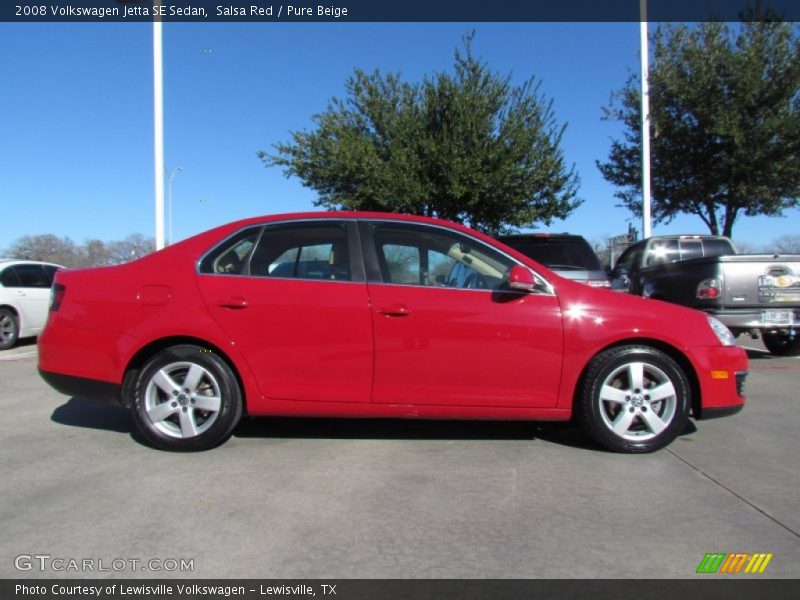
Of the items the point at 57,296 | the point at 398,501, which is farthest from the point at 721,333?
the point at 57,296

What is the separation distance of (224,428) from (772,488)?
3.51m

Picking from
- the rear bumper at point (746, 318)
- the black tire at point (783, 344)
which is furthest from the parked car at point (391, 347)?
the black tire at point (783, 344)

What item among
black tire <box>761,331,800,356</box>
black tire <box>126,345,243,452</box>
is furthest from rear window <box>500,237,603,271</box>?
black tire <box>126,345,243,452</box>

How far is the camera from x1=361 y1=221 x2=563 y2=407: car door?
410 cm

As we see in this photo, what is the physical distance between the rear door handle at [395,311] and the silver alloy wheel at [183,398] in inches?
49.6

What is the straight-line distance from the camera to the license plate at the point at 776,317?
290 inches

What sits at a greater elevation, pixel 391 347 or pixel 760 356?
pixel 391 347

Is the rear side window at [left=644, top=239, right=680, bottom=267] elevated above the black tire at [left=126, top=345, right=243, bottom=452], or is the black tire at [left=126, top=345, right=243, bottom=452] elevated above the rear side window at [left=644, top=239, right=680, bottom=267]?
the rear side window at [left=644, top=239, right=680, bottom=267]

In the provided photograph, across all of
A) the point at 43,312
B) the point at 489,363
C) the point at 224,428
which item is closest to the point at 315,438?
the point at 224,428

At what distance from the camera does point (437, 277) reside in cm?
428

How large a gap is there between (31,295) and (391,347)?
9.33 m

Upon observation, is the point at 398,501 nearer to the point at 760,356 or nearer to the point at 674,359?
the point at 674,359

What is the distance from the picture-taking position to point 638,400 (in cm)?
416
